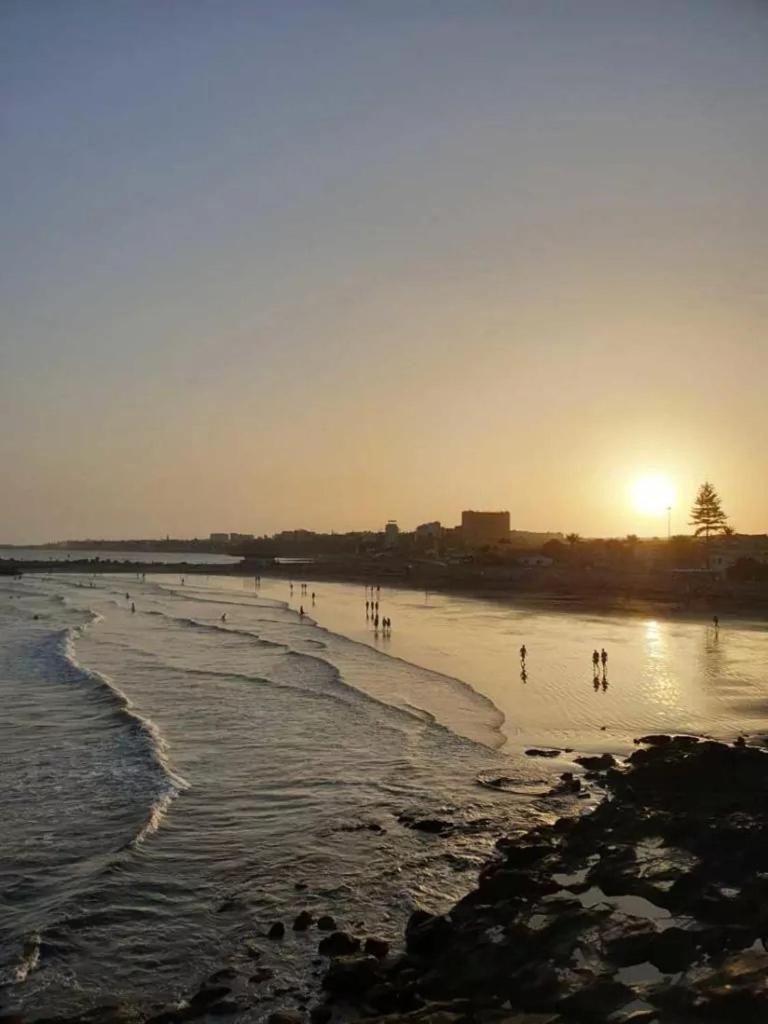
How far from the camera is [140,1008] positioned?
960 centimetres

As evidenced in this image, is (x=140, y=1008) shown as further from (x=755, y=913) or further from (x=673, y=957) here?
(x=755, y=913)

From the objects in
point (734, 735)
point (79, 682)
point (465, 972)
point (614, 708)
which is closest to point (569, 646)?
point (614, 708)

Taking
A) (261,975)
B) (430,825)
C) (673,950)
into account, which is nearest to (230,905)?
(261,975)

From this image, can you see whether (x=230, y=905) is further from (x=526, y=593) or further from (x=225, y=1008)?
(x=526, y=593)

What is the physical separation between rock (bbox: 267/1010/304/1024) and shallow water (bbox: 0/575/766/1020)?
0.32 m

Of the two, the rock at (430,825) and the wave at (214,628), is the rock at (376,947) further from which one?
the wave at (214,628)

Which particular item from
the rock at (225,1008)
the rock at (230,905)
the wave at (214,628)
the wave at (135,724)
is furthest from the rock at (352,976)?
the wave at (214,628)

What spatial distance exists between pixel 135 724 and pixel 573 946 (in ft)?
54.1

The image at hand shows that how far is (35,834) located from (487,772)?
9.51 m

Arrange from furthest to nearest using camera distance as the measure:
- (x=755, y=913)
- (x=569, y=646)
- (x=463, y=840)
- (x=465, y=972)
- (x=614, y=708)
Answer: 1. (x=569, y=646)
2. (x=614, y=708)
3. (x=463, y=840)
4. (x=755, y=913)
5. (x=465, y=972)

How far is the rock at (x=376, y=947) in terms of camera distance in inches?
406

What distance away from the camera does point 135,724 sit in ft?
A: 77.8

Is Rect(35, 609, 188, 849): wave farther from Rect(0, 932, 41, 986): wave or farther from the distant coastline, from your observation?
the distant coastline

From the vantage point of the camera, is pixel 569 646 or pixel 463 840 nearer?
pixel 463 840
